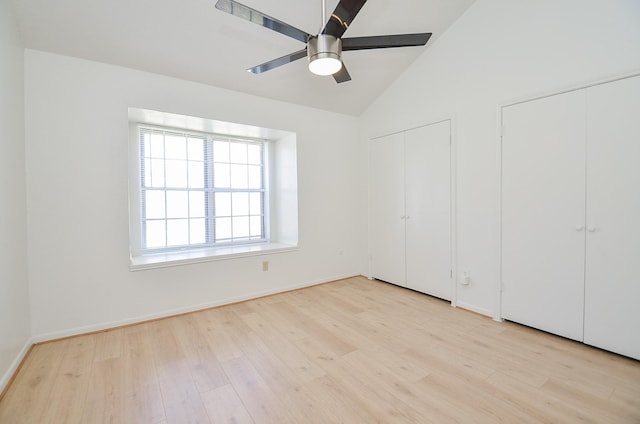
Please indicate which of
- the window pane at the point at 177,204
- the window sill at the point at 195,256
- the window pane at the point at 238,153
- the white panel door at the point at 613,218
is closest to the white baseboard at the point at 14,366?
the window sill at the point at 195,256

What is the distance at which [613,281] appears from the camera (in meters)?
2.06

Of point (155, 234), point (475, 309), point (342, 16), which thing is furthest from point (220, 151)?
point (475, 309)

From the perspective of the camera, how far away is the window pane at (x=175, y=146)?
10.7 feet

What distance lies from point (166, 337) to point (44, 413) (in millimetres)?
893

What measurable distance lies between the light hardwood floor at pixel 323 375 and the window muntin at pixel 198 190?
112 centimetres

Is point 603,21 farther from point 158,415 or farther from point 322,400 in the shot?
point 158,415

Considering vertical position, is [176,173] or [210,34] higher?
[210,34]

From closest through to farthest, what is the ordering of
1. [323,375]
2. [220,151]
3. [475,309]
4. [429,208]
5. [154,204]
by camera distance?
[323,375] < [475,309] < [154,204] < [429,208] < [220,151]

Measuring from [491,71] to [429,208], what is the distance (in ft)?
4.97

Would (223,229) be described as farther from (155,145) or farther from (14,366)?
(14,366)

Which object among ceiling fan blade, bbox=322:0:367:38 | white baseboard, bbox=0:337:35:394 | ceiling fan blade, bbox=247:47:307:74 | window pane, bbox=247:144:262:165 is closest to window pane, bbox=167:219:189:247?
window pane, bbox=247:144:262:165

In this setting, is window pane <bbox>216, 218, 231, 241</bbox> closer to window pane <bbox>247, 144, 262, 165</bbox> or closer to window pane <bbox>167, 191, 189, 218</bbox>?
window pane <bbox>167, 191, 189, 218</bbox>

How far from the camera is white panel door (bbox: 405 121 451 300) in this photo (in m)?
3.14

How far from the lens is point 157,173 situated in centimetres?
318
